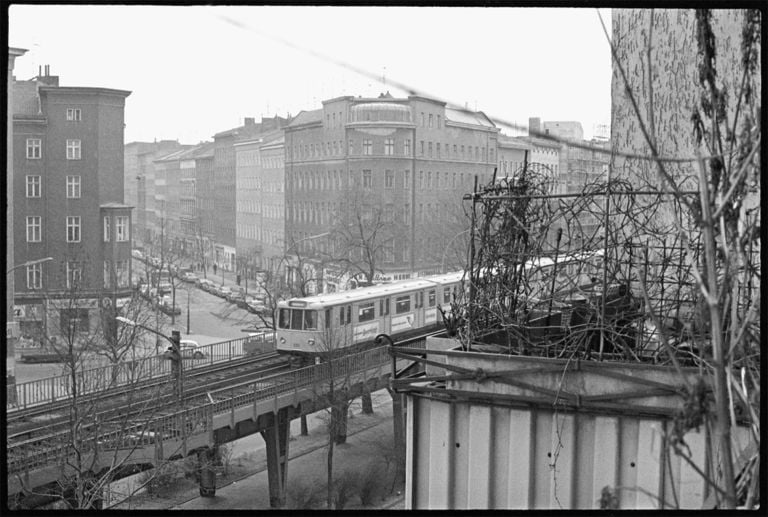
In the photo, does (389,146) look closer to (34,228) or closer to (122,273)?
(122,273)

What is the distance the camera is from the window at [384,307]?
27675 millimetres

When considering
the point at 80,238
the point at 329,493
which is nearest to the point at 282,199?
the point at 80,238

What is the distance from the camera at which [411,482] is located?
21.8ft

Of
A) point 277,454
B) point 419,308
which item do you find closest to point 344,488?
point 277,454

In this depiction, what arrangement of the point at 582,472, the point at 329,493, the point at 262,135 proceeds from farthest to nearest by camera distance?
the point at 262,135 < the point at 329,493 < the point at 582,472

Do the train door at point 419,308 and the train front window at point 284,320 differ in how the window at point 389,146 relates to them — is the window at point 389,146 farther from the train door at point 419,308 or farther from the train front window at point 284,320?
the train front window at point 284,320

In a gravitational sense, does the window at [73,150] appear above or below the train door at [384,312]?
above

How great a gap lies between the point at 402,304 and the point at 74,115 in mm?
20588

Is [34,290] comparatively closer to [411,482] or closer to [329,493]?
[329,493]

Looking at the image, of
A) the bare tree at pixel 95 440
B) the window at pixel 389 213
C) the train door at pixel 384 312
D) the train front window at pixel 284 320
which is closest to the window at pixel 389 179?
the window at pixel 389 213

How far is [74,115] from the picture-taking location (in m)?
41.6

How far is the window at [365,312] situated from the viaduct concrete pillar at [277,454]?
3850 mm

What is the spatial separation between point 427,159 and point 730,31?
1621 inches

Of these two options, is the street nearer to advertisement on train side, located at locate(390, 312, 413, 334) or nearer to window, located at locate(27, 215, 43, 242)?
window, located at locate(27, 215, 43, 242)
